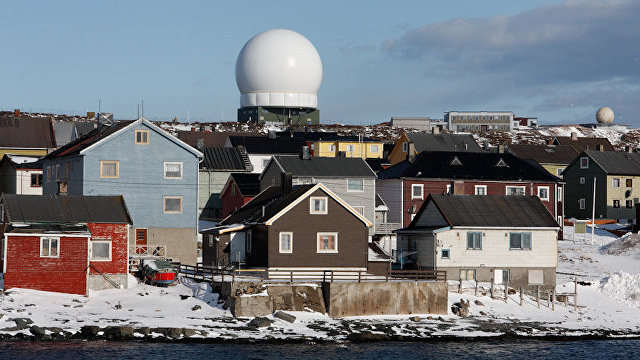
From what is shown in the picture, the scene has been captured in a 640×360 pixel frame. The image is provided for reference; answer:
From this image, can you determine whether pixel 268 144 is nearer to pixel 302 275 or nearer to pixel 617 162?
pixel 617 162

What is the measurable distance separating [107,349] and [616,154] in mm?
76532

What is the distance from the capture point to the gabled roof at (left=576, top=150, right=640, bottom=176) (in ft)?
343

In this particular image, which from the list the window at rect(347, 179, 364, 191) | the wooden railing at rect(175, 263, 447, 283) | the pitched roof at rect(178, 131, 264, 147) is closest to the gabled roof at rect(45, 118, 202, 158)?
the wooden railing at rect(175, 263, 447, 283)

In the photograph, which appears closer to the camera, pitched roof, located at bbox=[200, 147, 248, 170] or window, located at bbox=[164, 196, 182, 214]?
window, located at bbox=[164, 196, 182, 214]

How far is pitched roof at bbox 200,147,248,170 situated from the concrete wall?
128 feet

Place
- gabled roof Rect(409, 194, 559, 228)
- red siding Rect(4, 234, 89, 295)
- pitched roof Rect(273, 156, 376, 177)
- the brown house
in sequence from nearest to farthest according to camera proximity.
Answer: red siding Rect(4, 234, 89, 295), the brown house, gabled roof Rect(409, 194, 559, 228), pitched roof Rect(273, 156, 376, 177)

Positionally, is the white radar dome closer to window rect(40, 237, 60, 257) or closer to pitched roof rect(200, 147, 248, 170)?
pitched roof rect(200, 147, 248, 170)

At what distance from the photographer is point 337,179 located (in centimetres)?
8312

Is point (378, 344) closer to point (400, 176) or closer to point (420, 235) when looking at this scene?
point (420, 235)

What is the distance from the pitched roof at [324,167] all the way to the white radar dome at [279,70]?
213 ft

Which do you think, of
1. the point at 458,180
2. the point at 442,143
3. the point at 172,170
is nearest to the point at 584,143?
the point at 442,143

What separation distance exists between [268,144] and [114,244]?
51856 millimetres

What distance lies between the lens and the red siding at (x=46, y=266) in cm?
5359

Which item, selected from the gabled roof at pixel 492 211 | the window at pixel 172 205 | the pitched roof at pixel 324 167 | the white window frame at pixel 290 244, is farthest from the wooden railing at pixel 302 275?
the pitched roof at pixel 324 167
